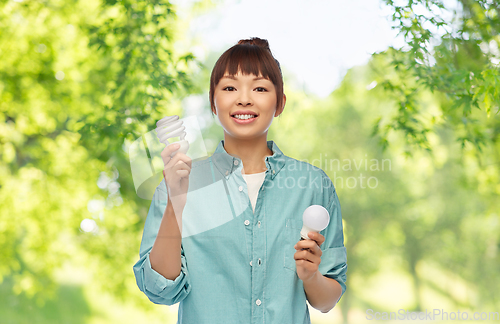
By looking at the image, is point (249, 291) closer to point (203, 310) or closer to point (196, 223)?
point (203, 310)

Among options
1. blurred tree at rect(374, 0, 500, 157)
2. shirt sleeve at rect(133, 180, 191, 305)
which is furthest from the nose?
blurred tree at rect(374, 0, 500, 157)

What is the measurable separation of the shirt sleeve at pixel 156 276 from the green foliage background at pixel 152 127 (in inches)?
15.4

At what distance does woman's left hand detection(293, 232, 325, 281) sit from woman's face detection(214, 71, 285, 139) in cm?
38

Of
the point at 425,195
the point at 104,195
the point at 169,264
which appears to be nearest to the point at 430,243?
the point at 425,195

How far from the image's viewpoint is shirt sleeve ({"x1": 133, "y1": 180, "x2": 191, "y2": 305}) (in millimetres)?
1127

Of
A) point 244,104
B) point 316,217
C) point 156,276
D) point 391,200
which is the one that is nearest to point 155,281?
point 156,276

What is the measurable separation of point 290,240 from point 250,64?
0.57 metres

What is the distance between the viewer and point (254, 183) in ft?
4.45

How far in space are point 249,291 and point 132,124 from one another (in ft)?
8.18

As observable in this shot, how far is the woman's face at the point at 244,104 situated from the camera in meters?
1.26

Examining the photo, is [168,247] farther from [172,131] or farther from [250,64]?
[250,64]

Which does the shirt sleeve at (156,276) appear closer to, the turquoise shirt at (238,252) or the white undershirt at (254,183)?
the turquoise shirt at (238,252)

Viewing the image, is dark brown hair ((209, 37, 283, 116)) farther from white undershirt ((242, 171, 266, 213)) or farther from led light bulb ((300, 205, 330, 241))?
led light bulb ((300, 205, 330, 241))

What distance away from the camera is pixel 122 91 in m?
3.95
